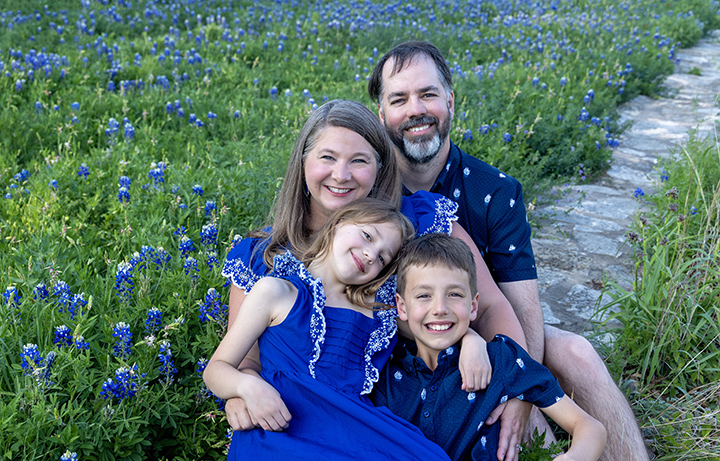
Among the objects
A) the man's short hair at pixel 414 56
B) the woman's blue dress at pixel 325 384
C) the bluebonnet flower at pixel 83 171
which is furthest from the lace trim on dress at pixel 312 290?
the bluebonnet flower at pixel 83 171

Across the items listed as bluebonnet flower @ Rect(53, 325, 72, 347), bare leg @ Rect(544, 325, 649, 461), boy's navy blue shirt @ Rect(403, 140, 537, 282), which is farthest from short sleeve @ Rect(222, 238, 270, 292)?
bare leg @ Rect(544, 325, 649, 461)

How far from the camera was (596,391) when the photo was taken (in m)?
2.82

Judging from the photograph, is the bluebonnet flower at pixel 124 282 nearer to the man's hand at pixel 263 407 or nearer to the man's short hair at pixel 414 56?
the man's hand at pixel 263 407

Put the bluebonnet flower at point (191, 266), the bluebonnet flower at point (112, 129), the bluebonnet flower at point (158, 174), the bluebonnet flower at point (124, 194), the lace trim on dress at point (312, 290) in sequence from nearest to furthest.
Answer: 1. the lace trim on dress at point (312, 290)
2. the bluebonnet flower at point (191, 266)
3. the bluebonnet flower at point (124, 194)
4. the bluebonnet flower at point (158, 174)
5. the bluebonnet flower at point (112, 129)

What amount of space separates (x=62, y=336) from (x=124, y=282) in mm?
416

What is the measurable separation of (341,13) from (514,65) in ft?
11.4

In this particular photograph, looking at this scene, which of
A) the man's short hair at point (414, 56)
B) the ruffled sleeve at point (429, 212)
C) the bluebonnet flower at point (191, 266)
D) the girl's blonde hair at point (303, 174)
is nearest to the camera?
the girl's blonde hair at point (303, 174)

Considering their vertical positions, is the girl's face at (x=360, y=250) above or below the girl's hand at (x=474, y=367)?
above

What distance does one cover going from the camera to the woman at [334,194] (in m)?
2.70

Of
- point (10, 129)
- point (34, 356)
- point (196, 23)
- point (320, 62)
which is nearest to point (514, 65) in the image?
point (320, 62)

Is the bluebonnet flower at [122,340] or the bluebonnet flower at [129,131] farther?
the bluebonnet flower at [129,131]

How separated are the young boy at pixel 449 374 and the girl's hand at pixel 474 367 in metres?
0.05

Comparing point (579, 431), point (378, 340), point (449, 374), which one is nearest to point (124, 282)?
point (378, 340)

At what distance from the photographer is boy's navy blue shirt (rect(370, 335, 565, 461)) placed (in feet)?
7.64
